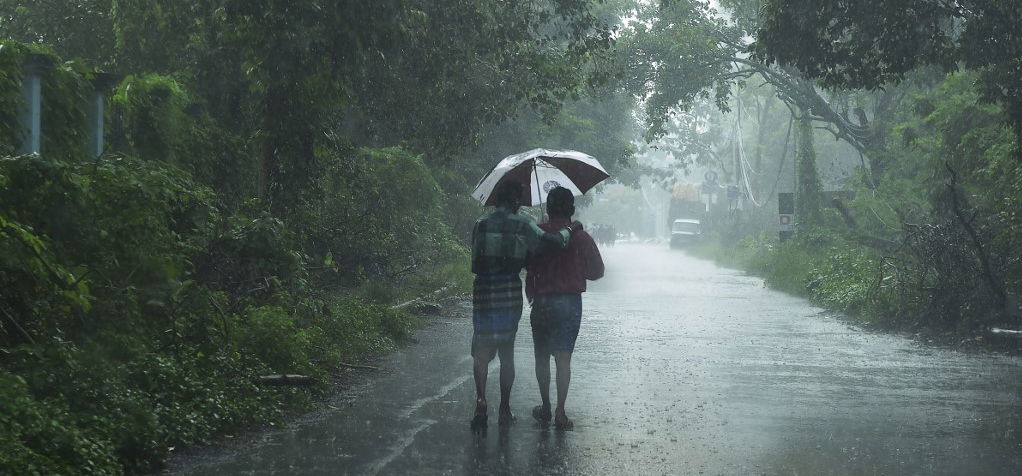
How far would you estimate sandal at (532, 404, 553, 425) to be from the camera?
8.40 m

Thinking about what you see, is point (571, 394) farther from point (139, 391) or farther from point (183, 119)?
point (183, 119)

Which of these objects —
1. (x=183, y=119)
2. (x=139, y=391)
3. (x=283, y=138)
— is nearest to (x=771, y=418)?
(x=139, y=391)

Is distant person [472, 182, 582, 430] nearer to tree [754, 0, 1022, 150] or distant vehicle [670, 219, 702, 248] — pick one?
tree [754, 0, 1022, 150]

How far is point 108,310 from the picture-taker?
7.60 meters

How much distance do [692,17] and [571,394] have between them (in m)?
27.6

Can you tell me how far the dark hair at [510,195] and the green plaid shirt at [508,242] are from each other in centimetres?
14

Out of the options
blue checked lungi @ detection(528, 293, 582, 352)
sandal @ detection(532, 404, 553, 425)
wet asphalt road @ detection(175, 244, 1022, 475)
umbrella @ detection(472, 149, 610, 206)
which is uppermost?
umbrella @ detection(472, 149, 610, 206)

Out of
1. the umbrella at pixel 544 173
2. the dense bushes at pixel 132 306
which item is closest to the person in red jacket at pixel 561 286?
the umbrella at pixel 544 173

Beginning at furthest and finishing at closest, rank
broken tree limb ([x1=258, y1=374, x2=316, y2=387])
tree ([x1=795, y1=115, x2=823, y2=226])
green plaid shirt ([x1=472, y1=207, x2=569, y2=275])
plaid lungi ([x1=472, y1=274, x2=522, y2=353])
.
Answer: tree ([x1=795, y1=115, x2=823, y2=226]) → broken tree limb ([x1=258, y1=374, x2=316, y2=387]) → plaid lungi ([x1=472, y1=274, x2=522, y2=353]) → green plaid shirt ([x1=472, y1=207, x2=569, y2=275])

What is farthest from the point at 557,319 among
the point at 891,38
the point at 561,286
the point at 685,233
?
the point at 685,233

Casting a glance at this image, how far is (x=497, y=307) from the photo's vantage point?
810cm

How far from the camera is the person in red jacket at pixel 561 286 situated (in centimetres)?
819

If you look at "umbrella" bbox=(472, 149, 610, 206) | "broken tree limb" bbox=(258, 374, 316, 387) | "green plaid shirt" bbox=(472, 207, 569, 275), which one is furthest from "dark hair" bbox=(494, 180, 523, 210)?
"broken tree limb" bbox=(258, 374, 316, 387)

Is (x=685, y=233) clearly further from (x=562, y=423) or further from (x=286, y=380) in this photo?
(x=562, y=423)
